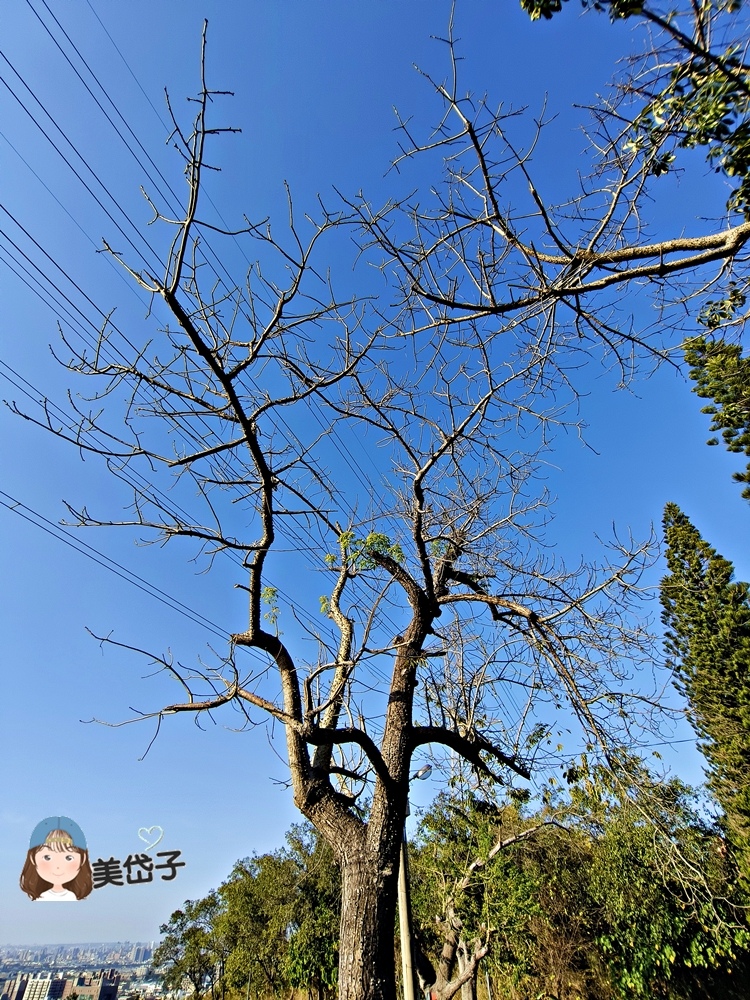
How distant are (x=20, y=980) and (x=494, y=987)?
27.5m

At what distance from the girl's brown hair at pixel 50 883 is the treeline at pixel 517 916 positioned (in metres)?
3.96

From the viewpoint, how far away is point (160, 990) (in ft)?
92.0

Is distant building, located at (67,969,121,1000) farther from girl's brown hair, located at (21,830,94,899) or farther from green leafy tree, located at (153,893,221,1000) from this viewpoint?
girl's brown hair, located at (21,830,94,899)

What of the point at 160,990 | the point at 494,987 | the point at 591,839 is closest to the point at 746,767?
the point at 591,839

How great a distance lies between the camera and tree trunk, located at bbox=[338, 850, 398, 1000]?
3.05 m

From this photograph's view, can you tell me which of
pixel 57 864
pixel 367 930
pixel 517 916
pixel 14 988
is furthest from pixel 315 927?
pixel 14 988

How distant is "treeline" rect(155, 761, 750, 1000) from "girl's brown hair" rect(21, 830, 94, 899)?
3.96 meters

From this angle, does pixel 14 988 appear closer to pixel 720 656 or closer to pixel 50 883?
pixel 50 883

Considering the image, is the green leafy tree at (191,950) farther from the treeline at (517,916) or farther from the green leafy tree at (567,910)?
the green leafy tree at (567,910)

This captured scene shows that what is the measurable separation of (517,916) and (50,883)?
828 centimetres

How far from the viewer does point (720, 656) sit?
50.0 ft

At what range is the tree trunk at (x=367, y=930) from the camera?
120 inches

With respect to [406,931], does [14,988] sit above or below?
below

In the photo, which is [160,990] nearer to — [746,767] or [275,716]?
[746,767]
